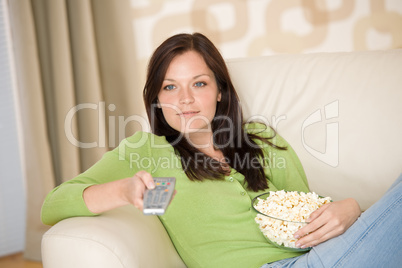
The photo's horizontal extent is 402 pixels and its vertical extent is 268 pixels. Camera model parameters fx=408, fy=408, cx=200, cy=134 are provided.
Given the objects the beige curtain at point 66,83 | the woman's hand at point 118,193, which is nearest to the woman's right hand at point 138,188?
the woman's hand at point 118,193

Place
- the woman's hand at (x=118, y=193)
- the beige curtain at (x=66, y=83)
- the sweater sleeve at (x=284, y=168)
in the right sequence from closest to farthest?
the woman's hand at (x=118, y=193) → the sweater sleeve at (x=284, y=168) → the beige curtain at (x=66, y=83)

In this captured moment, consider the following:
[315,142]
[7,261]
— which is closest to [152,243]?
[315,142]

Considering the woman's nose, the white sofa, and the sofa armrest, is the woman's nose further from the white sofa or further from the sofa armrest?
the sofa armrest

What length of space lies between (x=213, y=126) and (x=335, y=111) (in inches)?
19.7

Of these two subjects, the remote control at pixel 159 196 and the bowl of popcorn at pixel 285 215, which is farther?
the bowl of popcorn at pixel 285 215

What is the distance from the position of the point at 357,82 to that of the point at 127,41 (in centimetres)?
155

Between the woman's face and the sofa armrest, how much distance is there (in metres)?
0.48

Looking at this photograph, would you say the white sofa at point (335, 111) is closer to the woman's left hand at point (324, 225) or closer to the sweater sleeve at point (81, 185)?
the sweater sleeve at point (81, 185)

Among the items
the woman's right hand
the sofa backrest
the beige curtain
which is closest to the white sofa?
the sofa backrest

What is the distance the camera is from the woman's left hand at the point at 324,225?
1.18 meters

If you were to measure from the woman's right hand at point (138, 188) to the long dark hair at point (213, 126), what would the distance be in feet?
1.29

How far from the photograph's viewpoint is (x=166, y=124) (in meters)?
1.69

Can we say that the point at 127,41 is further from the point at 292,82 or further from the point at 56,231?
the point at 56,231

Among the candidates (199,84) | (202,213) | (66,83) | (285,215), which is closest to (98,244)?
(202,213)
